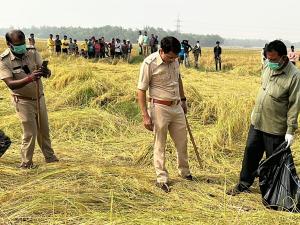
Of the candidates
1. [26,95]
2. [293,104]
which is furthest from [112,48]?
[293,104]

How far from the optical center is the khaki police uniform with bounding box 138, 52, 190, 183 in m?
4.21

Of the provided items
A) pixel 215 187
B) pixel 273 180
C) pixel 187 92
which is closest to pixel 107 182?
pixel 215 187

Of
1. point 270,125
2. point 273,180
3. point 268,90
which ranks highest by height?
point 268,90

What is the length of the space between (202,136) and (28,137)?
8.13 ft

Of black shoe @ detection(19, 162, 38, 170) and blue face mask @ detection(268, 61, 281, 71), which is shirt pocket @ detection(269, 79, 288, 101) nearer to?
blue face mask @ detection(268, 61, 281, 71)

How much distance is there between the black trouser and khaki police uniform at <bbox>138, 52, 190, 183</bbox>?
2.22 ft

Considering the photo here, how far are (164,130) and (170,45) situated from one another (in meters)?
0.89

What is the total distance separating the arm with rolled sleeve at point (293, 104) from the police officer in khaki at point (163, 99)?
1.10 metres

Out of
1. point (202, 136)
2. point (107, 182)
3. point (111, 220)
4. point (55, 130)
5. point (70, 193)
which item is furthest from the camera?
point (55, 130)

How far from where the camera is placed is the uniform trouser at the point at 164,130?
14.1 ft

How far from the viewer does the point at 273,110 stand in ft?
13.0

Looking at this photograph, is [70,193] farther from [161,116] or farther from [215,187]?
[215,187]

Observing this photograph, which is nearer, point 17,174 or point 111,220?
point 111,220

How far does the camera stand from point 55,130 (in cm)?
666
